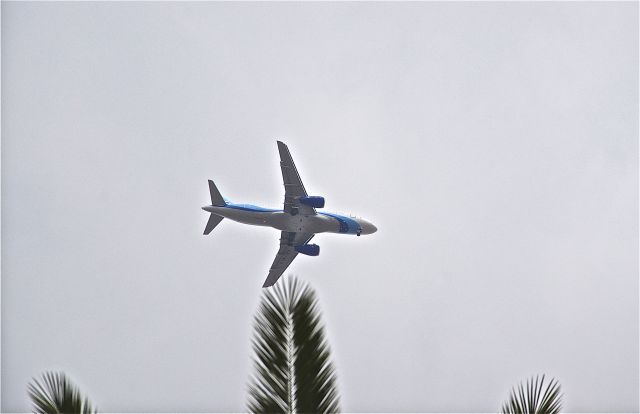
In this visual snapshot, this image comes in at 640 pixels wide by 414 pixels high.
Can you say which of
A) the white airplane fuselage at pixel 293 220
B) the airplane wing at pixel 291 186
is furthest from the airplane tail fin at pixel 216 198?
the airplane wing at pixel 291 186

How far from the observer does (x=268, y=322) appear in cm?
1111

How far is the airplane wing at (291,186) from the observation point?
66000 millimetres

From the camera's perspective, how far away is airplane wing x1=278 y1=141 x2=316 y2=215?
217ft

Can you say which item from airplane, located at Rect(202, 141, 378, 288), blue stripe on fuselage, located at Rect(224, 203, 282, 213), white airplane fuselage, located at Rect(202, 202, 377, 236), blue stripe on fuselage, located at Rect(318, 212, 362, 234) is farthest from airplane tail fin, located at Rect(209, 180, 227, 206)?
blue stripe on fuselage, located at Rect(318, 212, 362, 234)

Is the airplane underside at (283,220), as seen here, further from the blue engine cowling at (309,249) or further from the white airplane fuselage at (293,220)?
the blue engine cowling at (309,249)

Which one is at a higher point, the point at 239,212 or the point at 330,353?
the point at 239,212

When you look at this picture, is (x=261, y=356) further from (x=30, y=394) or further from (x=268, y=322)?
(x=30, y=394)

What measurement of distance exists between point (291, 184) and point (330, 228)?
22.8 feet

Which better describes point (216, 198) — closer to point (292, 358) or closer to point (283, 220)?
point (283, 220)

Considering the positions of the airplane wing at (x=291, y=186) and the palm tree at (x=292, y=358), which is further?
the airplane wing at (x=291, y=186)

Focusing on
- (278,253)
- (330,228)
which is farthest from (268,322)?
(278,253)

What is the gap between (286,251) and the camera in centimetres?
7831

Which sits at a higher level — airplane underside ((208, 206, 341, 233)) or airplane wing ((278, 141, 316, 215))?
airplane wing ((278, 141, 316, 215))

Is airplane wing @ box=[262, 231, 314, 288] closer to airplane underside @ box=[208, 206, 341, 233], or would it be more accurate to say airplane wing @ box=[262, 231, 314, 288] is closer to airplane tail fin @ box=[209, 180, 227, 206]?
airplane underside @ box=[208, 206, 341, 233]
